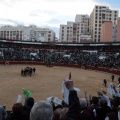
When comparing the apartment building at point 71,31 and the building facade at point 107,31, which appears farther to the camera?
the apartment building at point 71,31

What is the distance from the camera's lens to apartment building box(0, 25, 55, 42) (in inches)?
5217

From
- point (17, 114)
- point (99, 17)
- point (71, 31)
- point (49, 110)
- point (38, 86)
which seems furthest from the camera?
point (71, 31)

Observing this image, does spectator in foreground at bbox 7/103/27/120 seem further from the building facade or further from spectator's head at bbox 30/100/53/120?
the building facade

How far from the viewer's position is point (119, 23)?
Answer: 8500 centimetres

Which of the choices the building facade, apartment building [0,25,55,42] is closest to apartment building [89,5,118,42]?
the building facade

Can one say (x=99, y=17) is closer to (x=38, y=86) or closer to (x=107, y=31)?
(x=107, y=31)

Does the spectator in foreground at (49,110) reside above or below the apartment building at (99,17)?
below

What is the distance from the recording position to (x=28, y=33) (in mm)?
135125

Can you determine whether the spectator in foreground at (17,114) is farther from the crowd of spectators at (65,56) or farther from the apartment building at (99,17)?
the apartment building at (99,17)

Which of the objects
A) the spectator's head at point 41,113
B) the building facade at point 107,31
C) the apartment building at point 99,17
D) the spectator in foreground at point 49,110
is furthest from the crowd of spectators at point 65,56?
the apartment building at point 99,17

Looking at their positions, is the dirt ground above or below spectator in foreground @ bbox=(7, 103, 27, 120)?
below

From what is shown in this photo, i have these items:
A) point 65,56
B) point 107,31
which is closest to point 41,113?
point 65,56

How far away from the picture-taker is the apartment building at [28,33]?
13250cm

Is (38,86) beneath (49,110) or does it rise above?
beneath
